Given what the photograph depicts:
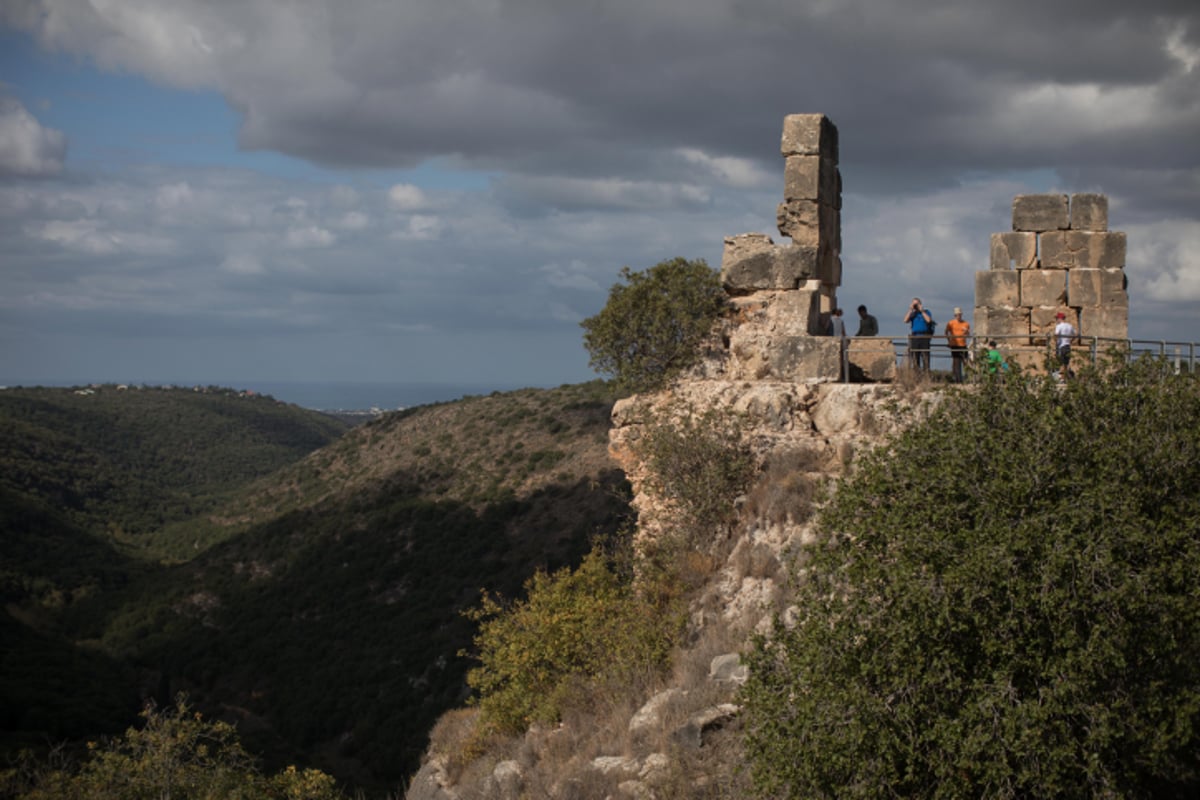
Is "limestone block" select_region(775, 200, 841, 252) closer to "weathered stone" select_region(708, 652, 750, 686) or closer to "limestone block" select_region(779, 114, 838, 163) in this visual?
"limestone block" select_region(779, 114, 838, 163)

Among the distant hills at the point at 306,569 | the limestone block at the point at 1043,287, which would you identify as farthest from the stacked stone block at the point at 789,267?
the distant hills at the point at 306,569

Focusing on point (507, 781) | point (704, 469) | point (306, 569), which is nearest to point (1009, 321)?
point (704, 469)

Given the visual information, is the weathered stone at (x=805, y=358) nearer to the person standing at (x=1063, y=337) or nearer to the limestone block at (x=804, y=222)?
the limestone block at (x=804, y=222)

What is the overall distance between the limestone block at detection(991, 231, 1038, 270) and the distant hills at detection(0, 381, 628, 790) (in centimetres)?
1820

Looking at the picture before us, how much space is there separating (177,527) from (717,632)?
51.7m

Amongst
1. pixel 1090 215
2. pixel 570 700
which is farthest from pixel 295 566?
pixel 1090 215

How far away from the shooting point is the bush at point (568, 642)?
12344 mm

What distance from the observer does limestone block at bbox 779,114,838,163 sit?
46.3ft

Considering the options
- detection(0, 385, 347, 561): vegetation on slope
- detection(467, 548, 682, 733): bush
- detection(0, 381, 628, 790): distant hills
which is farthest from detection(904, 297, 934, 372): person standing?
detection(0, 385, 347, 561): vegetation on slope

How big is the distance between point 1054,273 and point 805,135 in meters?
4.00

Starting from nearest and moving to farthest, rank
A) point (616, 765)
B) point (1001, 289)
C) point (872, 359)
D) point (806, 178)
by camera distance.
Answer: point (616, 765), point (872, 359), point (806, 178), point (1001, 289)

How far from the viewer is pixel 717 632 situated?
38.3 ft

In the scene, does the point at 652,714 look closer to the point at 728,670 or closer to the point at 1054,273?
the point at 728,670

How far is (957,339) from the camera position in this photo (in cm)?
1352
